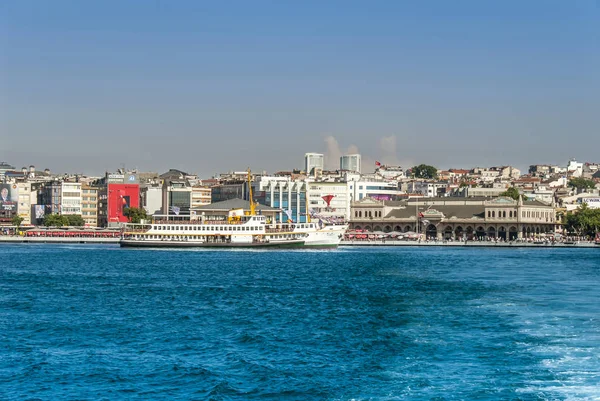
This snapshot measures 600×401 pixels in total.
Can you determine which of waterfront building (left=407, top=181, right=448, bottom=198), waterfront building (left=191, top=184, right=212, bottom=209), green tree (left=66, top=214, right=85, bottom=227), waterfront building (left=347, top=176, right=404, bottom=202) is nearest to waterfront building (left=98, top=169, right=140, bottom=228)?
green tree (left=66, top=214, right=85, bottom=227)

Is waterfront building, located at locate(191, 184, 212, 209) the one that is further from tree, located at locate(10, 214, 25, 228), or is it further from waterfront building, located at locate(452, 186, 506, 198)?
waterfront building, located at locate(452, 186, 506, 198)

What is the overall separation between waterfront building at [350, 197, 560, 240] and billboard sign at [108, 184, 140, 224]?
29.0m

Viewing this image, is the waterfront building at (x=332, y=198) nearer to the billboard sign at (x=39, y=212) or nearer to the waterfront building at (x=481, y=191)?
the waterfront building at (x=481, y=191)

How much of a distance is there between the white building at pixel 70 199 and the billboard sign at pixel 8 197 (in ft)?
24.0

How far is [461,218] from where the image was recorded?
4929 inches

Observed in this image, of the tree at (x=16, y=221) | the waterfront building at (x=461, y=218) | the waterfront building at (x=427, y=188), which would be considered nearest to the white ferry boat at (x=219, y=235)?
the waterfront building at (x=461, y=218)

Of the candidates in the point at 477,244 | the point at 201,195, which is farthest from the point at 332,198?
the point at 477,244

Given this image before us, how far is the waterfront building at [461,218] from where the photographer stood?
407ft

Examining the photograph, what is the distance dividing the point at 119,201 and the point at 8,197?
1598cm

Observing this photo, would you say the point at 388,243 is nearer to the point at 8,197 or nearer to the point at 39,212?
the point at 39,212

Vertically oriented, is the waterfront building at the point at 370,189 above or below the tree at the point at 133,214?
above

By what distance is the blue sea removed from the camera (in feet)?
68.9

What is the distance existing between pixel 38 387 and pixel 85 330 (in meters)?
8.08

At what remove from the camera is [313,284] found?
1839 inches
